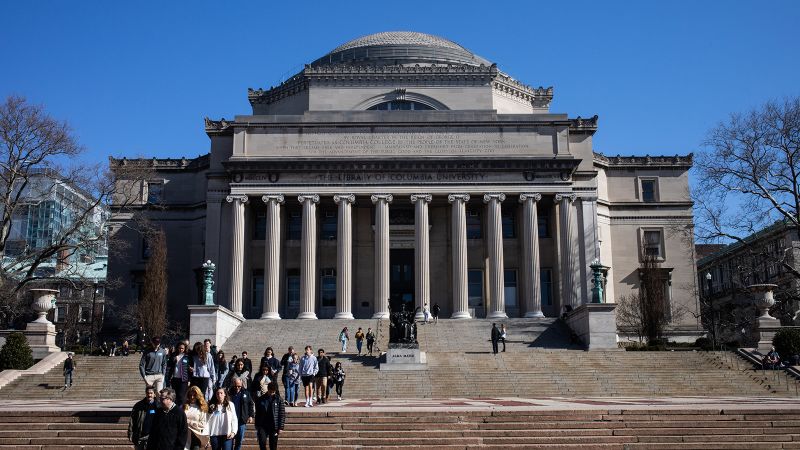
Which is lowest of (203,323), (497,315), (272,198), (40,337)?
(40,337)

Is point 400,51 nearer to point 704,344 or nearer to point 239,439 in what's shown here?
point 704,344

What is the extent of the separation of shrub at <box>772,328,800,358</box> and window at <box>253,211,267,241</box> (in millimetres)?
31742

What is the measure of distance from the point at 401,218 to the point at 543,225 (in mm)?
9299

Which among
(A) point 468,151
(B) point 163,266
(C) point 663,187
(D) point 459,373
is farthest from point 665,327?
(B) point 163,266

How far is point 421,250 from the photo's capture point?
52375mm

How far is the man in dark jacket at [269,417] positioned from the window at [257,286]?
39.1 meters

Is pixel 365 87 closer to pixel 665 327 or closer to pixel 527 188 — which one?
pixel 527 188

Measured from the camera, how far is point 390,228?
55.6 m

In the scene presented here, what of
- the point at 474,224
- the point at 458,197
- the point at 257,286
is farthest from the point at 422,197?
the point at 257,286

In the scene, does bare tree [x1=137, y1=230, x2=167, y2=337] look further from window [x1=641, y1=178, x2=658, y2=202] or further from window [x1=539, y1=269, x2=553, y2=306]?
window [x1=641, y1=178, x2=658, y2=202]

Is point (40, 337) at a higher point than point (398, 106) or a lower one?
lower

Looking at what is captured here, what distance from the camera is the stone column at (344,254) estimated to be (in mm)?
51812

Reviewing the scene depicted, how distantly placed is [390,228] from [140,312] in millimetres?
16298

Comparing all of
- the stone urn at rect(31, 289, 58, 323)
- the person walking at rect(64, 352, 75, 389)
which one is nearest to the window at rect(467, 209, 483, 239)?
the stone urn at rect(31, 289, 58, 323)
